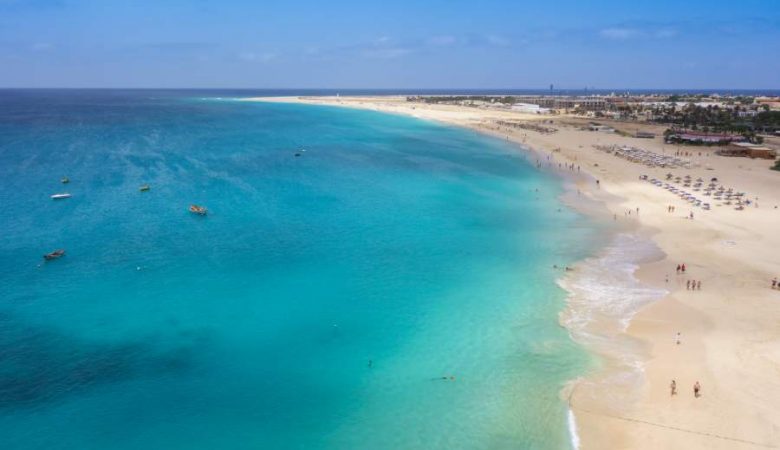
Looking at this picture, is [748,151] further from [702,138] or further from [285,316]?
[285,316]

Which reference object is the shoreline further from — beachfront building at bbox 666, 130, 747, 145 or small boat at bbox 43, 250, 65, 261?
beachfront building at bbox 666, 130, 747, 145

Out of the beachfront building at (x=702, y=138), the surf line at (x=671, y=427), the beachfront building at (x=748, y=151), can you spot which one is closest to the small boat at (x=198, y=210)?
the surf line at (x=671, y=427)

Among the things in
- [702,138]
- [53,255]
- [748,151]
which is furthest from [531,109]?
[53,255]

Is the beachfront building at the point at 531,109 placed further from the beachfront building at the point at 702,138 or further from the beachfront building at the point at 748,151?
the beachfront building at the point at 748,151

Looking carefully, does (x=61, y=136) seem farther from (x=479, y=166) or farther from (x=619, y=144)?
(x=619, y=144)

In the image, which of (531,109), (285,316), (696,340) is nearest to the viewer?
(696,340)

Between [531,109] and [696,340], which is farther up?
[531,109]

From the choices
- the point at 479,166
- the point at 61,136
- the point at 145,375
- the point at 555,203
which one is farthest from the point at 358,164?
the point at 61,136
